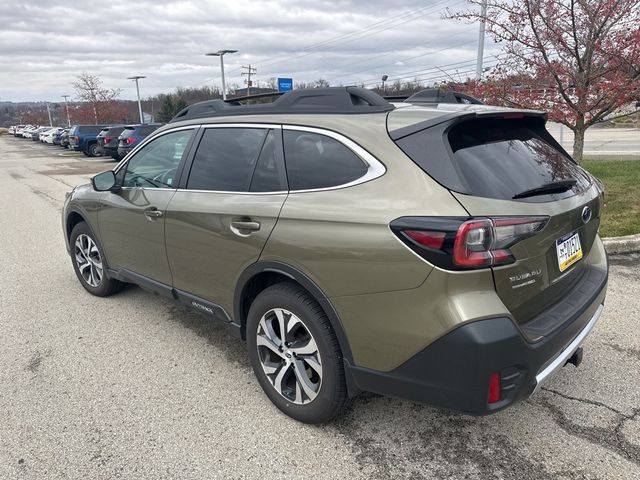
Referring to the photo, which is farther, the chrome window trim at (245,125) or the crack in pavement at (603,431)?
the chrome window trim at (245,125)

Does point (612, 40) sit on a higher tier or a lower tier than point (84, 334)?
higher

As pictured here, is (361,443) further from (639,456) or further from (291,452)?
(639,456)

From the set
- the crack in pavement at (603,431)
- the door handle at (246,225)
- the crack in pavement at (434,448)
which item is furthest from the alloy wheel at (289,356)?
the crack in pavement at (603,431)

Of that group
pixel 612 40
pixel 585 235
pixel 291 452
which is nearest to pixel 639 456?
pixel 585 235

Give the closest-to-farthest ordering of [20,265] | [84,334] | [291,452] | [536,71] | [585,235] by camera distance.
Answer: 1. [291,452]
2. [585,235]
3. [84,334]
4. [20,265]
5. [536,71]

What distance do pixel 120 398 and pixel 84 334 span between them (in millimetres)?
1180

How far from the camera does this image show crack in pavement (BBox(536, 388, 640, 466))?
2.49 metres

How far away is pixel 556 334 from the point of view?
2.31 metres

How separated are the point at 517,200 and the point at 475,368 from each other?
2.61 ft

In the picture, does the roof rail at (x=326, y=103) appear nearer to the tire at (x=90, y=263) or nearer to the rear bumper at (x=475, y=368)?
the rear bumper at (x=475, y=368)

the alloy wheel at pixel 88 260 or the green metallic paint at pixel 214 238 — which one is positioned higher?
the green metallic paint at pixel 214 238

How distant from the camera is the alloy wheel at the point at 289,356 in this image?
268 cm

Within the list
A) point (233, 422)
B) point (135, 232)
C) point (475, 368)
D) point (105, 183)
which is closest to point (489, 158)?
point (475, 368)

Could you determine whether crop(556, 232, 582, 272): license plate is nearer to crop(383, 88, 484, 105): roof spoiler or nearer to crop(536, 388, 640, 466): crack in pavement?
crop(536, 388, 640, 466): crack in pavement
